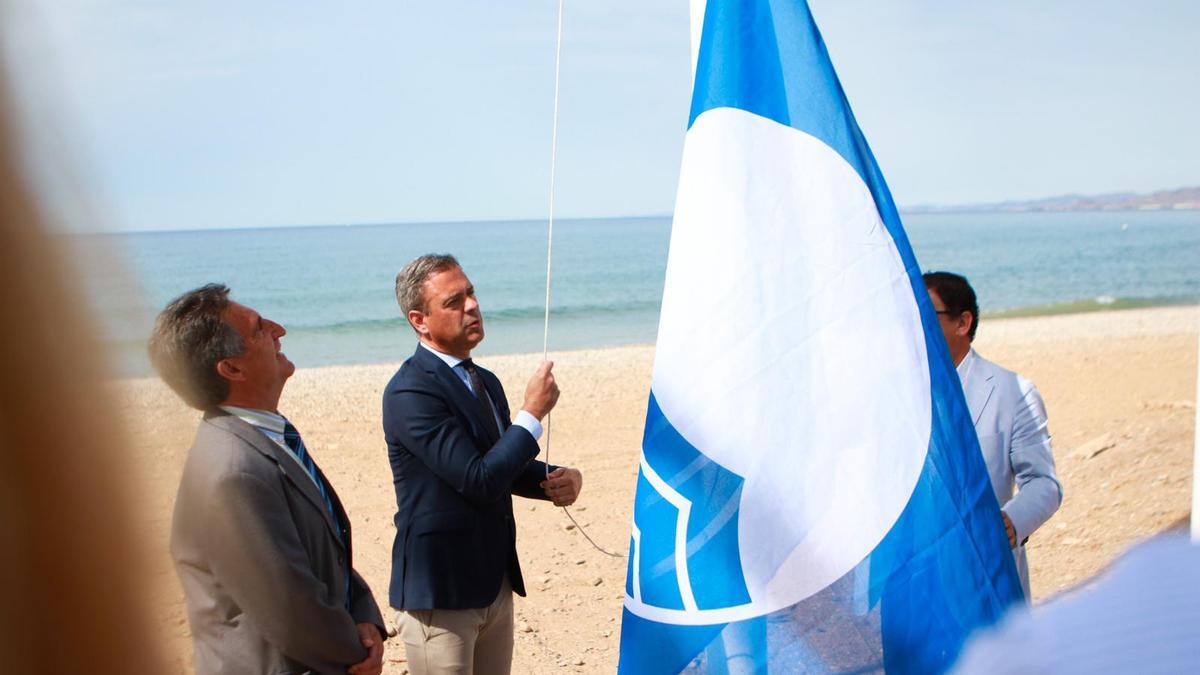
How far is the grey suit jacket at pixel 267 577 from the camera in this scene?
2295 mm

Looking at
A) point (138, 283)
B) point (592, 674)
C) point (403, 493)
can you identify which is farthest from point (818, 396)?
point (592, 674)

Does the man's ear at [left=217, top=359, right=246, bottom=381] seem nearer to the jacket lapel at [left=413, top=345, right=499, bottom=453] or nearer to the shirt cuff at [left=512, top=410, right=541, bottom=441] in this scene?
the jacket lapel at [left=413, top=345, right=499, bottom=453]

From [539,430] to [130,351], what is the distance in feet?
8.59

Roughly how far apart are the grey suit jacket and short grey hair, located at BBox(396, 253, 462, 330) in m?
0.94

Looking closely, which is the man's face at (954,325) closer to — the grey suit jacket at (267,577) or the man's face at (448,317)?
the man's face at (448,317)

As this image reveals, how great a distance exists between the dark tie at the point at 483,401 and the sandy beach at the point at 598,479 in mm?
1792

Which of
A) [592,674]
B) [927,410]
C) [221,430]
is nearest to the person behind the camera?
[221,430]

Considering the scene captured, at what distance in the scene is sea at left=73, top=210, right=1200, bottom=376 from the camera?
603 mm

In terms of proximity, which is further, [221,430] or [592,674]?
[592,674]

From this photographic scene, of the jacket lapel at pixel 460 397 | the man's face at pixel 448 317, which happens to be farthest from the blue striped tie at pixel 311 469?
the man's face at pixel 448 317

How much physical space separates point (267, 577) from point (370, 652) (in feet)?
1.52

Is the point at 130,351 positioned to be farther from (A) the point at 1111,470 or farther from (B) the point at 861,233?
(A) the point at 1111,470

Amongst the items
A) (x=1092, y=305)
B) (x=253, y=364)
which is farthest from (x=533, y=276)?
(x=253, y=364)

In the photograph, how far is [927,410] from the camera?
2.62 meters
